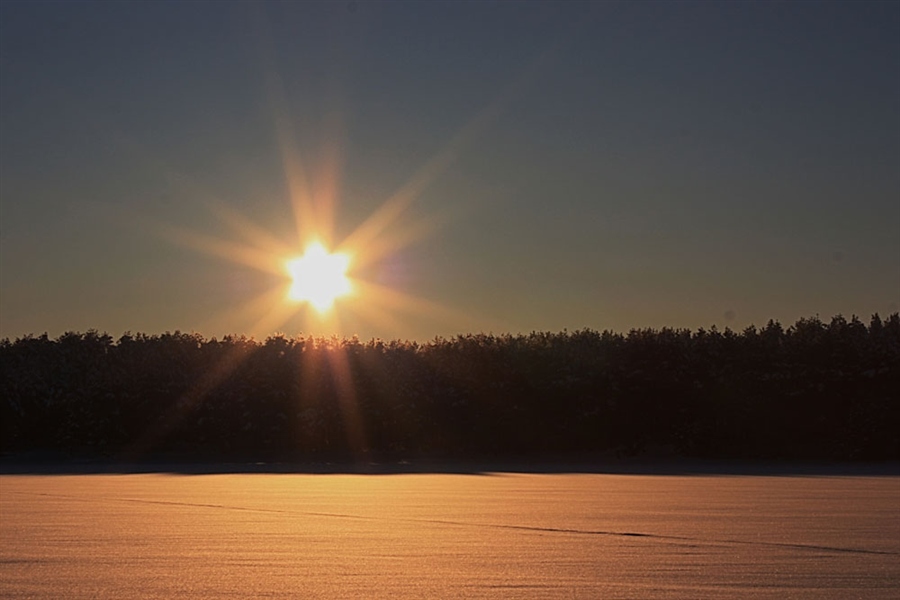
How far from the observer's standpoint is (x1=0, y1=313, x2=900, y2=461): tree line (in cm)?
2717

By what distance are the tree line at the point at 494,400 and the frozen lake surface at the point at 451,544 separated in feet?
45.6

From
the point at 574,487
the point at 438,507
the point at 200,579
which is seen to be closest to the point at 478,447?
the point at 574,487

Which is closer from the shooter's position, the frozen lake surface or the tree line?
the frozen lake surface

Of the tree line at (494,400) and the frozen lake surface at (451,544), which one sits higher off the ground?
the tree line at (494,400)

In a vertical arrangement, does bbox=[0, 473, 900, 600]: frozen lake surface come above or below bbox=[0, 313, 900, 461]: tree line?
below

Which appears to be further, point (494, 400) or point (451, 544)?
point (494, 400)

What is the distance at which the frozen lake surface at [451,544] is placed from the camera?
5.35m

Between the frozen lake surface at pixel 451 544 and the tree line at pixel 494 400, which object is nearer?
the frozen lake surface at pixel 451 544

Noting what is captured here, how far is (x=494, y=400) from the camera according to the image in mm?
28891

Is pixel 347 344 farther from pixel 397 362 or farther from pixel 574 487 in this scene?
pixel 574 487

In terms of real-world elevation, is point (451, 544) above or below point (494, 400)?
below

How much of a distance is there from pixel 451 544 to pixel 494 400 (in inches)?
853

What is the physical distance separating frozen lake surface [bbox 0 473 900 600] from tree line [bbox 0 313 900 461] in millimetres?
13913

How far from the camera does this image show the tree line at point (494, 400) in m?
27.2
